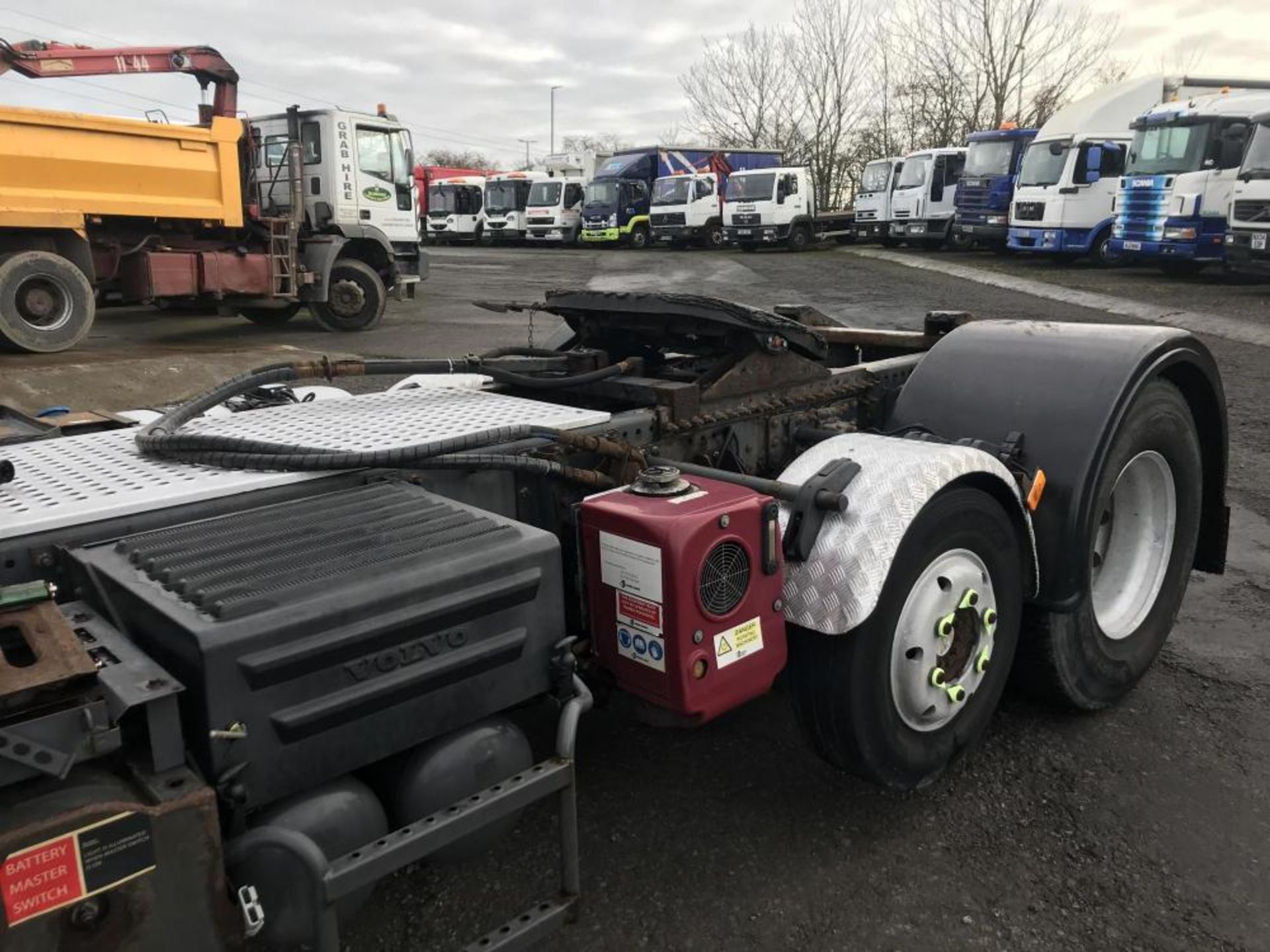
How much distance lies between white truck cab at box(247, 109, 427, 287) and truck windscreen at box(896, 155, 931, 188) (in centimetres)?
1784

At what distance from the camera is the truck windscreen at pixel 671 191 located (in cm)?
3434

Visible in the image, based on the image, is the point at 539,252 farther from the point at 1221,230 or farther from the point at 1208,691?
the point at 1208,691

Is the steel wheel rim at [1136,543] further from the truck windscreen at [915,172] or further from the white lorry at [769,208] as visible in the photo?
the white lorry at [769,208]

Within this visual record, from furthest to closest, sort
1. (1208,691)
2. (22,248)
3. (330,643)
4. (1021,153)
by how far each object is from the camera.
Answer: (1021,153) < (22,248) < (1208,691) < (330,643)

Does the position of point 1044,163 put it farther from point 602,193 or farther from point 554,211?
point 554,211

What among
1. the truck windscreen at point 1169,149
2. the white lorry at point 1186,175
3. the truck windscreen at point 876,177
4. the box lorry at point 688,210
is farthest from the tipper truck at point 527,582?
the box lorry at point 688,210

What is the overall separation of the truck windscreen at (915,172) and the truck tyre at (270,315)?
19.4 m

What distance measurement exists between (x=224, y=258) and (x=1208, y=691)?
12.9 meters

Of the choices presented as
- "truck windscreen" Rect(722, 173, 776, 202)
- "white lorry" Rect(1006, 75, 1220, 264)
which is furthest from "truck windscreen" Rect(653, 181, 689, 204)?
"white lorry" Rect(1006, 75, 1220, 264)

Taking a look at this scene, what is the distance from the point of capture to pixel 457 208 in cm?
4197

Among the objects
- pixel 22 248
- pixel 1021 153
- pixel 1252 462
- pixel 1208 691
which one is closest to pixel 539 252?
pixel 1021 153

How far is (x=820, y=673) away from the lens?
2.55 metres

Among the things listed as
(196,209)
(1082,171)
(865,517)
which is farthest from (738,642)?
(1082,171)

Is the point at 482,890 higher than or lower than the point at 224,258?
lower
